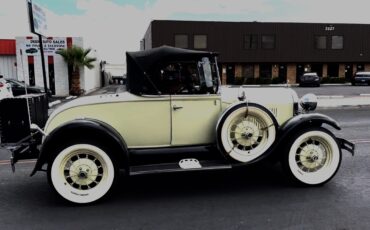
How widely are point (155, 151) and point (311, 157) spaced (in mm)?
2116

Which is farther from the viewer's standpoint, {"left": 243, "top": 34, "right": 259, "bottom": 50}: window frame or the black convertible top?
{"left": 243, "top": 34, "right": 259, "bottom": 50}: window frame

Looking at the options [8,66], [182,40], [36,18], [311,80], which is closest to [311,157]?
[36,18]

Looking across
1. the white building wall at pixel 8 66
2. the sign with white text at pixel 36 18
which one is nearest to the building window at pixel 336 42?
the white building wall at pixel 8 66

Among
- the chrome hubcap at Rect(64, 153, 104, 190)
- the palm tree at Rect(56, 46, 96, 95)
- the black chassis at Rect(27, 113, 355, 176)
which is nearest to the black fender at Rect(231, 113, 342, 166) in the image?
the black chassis at Rect(27, 113, 355, 176)

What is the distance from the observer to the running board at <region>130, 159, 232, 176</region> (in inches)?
204

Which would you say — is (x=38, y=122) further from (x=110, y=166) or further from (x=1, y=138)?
(x=110, y=166)

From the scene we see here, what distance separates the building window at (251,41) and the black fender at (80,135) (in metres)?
45.2

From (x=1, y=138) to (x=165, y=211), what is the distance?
2491mm

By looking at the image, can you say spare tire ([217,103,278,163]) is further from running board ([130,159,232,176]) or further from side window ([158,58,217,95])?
side window ([158,58,217,95])

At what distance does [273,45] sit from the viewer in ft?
162

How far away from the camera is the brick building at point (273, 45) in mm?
47344

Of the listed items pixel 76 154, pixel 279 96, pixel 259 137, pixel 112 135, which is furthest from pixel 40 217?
pixel 279 96

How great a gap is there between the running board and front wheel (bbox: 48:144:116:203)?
0.36 metres

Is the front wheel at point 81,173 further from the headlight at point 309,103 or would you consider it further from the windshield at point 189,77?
the headlight at point 309,103
